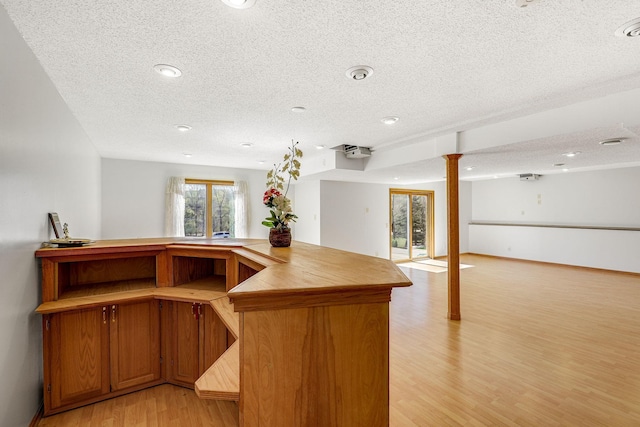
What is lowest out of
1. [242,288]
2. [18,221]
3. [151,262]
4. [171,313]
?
[171,313]

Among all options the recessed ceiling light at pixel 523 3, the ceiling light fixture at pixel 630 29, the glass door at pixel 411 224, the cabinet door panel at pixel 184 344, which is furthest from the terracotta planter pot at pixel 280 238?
the glass door at pixel 411 224

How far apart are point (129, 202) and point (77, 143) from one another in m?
2.77

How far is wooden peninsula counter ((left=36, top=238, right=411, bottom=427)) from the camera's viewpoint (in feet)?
3.37

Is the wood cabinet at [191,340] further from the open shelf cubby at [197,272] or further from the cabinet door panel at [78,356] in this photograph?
the cabinet door panel at [78,356]

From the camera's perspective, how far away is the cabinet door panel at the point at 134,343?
2.35 m

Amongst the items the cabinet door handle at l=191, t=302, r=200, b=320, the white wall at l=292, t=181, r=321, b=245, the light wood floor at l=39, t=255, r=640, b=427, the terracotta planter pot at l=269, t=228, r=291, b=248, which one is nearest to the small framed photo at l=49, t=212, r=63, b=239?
the cabinet door handle at l=191, t=302, r=200, b=320

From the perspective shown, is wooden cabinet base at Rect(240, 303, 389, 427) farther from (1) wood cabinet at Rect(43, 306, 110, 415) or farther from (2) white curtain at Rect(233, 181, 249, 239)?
(2) white curtain at Rect(233, 181, 249, 239)

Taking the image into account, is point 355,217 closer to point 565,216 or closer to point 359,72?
point 359,72

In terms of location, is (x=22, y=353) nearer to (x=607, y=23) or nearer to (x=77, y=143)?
(x=77, y=143)

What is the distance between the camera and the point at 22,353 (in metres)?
1.81

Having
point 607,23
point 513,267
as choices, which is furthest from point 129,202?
point 513,267

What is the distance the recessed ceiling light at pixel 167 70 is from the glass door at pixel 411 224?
6.37 meters

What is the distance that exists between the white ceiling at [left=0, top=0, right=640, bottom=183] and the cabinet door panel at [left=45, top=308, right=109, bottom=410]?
1872 mm

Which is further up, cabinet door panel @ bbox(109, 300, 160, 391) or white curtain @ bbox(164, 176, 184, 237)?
white curtain @ bbox(164, 176, 184, 237)
